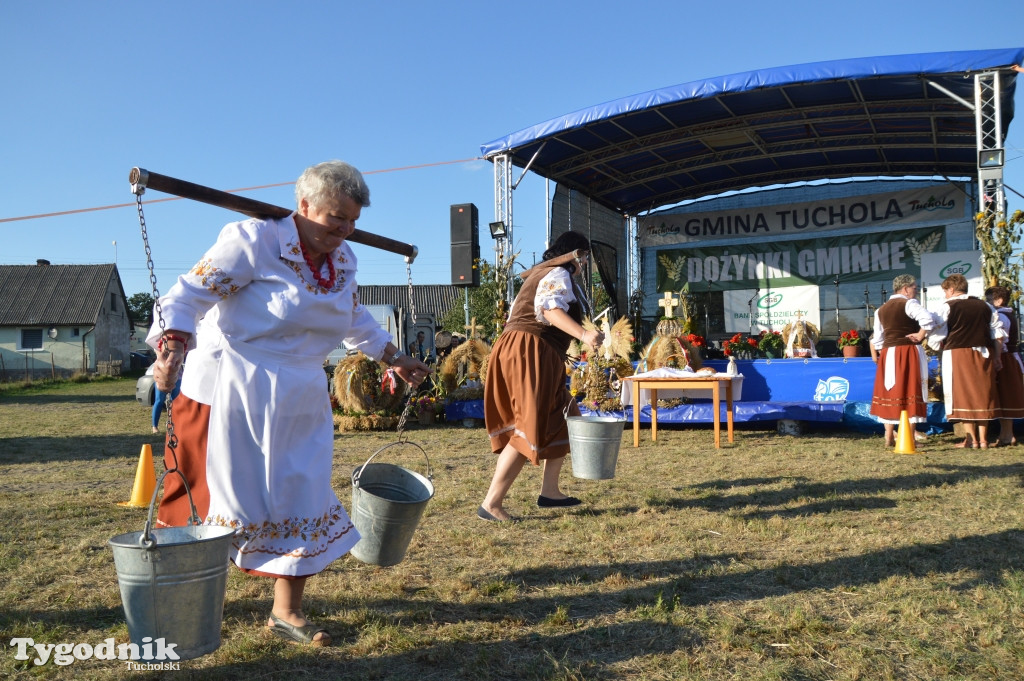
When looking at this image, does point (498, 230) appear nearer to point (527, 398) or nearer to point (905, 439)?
point (905, 439)

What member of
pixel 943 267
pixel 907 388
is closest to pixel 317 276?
pixel 907 388

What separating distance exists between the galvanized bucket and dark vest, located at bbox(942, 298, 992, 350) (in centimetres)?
795

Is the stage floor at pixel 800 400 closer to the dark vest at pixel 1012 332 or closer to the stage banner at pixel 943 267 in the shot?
the dark vest at pixel 1012 332

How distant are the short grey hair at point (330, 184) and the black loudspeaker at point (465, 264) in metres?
9.04

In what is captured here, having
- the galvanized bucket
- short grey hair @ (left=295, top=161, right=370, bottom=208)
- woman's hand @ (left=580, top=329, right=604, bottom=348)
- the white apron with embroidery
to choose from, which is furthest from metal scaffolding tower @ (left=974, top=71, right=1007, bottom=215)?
the galvanized bucket

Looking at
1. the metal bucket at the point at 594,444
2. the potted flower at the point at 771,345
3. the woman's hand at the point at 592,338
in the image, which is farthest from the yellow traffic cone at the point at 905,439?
the potted flower at the point at 771,345

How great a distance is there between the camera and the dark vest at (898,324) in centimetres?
780

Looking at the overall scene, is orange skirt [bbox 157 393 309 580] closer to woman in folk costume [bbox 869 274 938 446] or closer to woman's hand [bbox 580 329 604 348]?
woman's hand [bbox 580 329 604 348]

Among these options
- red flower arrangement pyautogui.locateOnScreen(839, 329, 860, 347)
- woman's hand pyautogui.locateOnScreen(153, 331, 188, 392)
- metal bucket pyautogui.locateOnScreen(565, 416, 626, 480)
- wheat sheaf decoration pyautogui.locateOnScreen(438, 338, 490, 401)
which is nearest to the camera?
woman's hand pyautogui.locateOnScreen(153, 331, 188, 392)

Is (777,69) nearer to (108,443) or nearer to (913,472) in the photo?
(913,472)

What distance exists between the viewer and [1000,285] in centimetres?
873

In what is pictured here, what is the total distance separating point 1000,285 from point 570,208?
30.2ft

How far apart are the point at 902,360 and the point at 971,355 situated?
742 millimetres

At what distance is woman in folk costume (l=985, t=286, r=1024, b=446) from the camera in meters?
7.84
